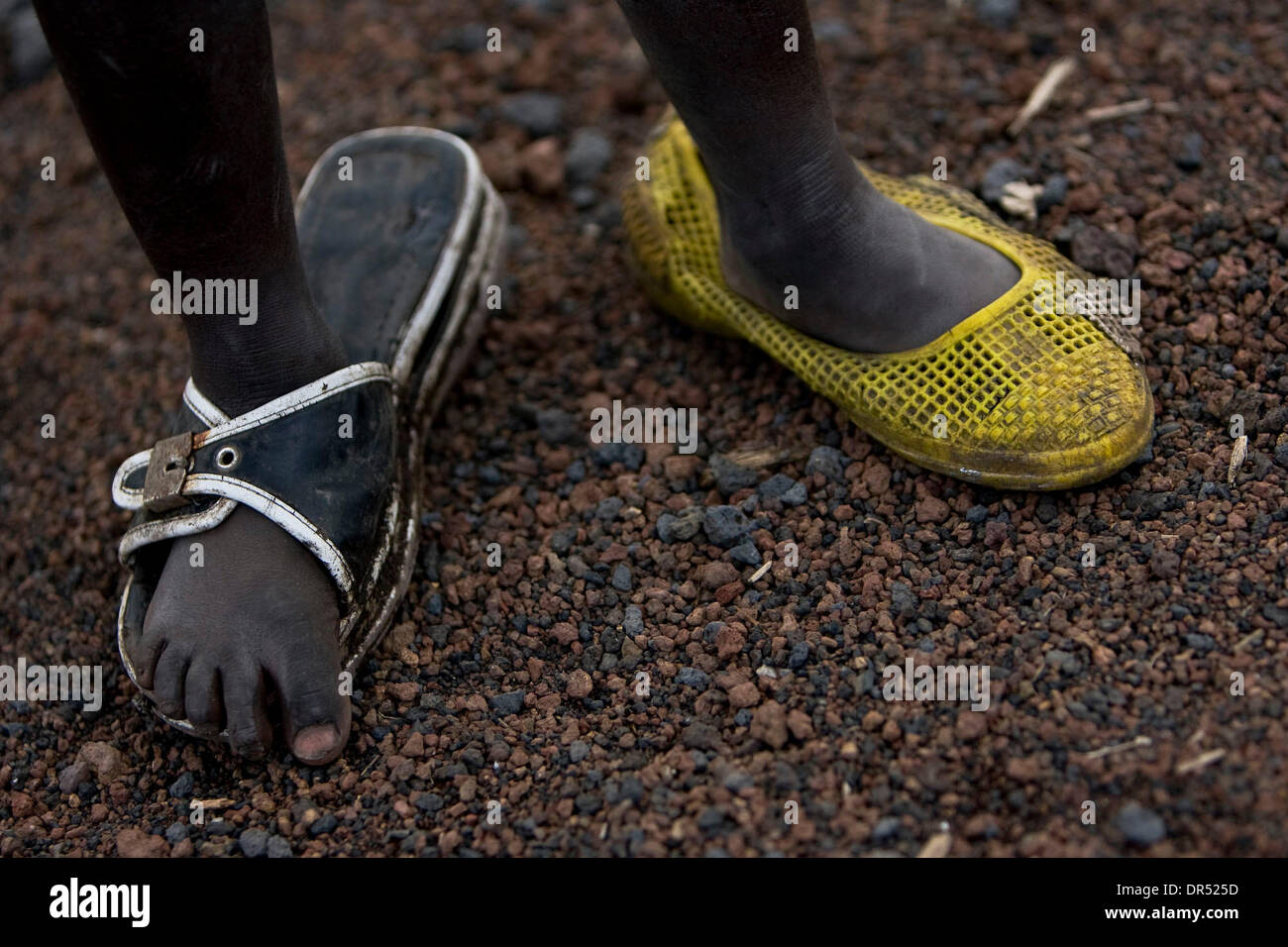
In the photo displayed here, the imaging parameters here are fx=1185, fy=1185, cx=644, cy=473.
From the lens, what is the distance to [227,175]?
1621 mm

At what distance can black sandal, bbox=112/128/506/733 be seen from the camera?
184cm

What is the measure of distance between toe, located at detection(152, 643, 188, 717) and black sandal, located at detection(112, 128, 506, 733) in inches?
1.4

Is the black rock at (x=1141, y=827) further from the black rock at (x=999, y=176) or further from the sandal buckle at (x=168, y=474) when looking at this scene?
the sandal buckle at (x=168, y=474)

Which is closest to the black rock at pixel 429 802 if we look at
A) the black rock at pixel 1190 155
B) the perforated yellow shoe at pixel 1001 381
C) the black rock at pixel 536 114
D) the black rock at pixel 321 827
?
the black rock at pixel 321 827

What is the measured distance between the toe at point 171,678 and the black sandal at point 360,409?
3cm

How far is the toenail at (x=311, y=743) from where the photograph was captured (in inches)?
70.1

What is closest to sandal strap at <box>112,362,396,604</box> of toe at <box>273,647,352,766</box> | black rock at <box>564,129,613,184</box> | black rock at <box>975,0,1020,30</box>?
toe at <box>273,647,352,766</box>

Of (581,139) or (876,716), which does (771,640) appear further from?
(581,139)

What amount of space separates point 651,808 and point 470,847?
266 millimetres

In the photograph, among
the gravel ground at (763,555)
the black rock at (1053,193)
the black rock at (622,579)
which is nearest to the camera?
the gravel ground at (763,555)

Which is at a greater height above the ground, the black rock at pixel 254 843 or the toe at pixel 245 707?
the toe at pixel 245 707

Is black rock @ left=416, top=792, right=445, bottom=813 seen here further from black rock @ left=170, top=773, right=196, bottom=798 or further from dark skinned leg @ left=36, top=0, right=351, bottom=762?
black rock @ left=170, top=773, right=196, bottom=798

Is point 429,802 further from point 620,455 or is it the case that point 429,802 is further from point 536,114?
point 536,114

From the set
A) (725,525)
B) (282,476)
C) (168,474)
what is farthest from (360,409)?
(725,525)
